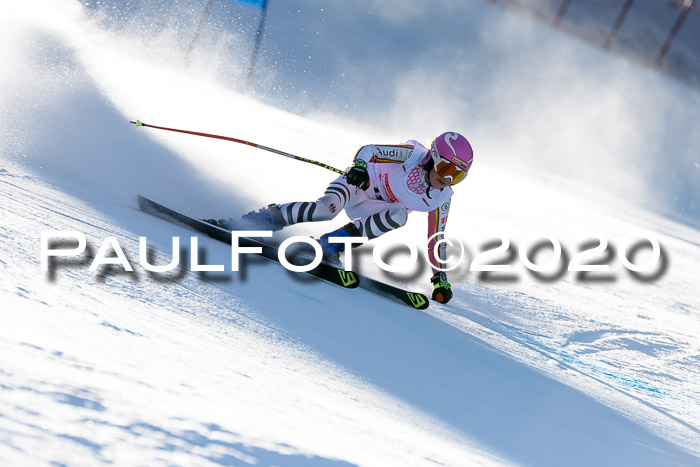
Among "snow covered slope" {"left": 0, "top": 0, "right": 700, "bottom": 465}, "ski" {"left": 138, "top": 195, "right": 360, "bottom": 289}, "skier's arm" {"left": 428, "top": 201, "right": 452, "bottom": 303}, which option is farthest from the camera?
"skier's arm" {"left": 428, "top": 201, "right": 452, "bottom": 303}

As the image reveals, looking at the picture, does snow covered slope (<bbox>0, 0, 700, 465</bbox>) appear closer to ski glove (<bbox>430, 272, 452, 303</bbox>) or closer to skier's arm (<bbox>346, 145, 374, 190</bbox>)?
ski glove (<bbox>430, 272, 452, 303</bbox>)

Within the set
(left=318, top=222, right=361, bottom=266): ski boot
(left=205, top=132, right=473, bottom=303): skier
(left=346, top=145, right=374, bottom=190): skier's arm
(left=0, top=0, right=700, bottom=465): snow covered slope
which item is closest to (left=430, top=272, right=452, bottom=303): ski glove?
(left=205, top=132, right=473, bottom=303): skier

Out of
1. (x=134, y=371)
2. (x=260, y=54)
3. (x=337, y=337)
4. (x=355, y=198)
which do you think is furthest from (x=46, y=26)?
(x=260, y=54)

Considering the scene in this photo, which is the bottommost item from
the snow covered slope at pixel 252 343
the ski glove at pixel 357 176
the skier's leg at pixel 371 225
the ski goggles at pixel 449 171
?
the snow covered slope at pixel 252 343

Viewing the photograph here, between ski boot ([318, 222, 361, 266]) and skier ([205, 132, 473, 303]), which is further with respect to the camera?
ski boot ([318, 222, 361, 266])

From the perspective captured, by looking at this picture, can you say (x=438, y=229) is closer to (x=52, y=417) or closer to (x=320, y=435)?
(x=320, y=435)

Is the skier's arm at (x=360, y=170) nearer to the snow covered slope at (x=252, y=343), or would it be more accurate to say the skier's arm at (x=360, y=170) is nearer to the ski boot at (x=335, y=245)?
the ski boot at (x=335, y=245)

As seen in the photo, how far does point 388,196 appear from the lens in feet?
16.2

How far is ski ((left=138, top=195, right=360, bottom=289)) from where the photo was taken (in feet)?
14.7

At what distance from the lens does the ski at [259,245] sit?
176 inches

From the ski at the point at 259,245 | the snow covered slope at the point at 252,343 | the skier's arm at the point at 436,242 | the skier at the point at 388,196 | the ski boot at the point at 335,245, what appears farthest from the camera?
the ski boot at the point at 335,245

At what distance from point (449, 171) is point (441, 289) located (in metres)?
0.70

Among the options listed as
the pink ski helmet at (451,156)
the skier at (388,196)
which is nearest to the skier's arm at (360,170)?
the skier at (388,196)

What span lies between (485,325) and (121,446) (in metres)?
3.39
